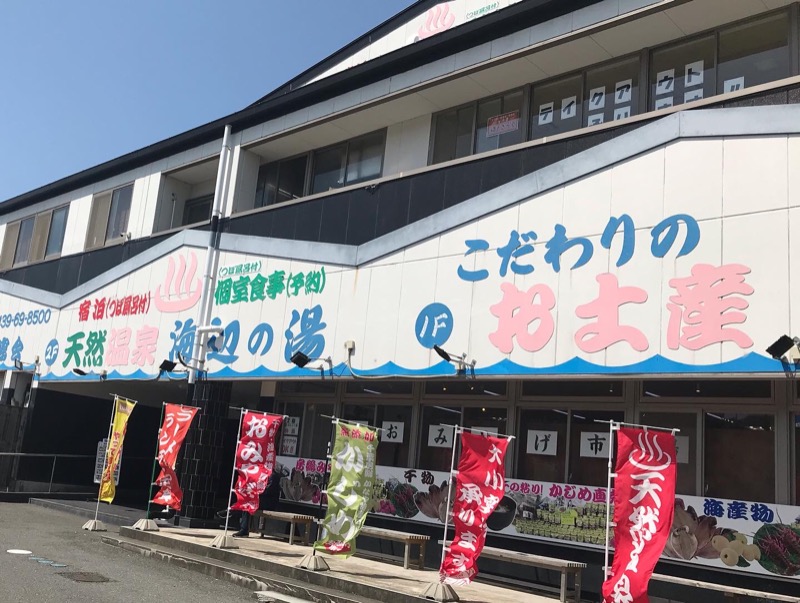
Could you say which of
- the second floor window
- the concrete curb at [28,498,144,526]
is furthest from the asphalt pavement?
the second floor window

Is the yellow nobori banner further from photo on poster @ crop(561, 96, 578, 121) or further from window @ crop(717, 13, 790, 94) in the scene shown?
window @ crop(717, 13, 790, 94)

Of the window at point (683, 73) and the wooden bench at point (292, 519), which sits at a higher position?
the window at point (683, 73)

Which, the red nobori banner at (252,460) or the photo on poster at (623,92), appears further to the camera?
the red nobori banner at (252,460)

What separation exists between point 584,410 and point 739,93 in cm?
504

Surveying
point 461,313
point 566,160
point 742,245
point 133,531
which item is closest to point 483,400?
point 461,313

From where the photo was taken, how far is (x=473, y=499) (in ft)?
32.8

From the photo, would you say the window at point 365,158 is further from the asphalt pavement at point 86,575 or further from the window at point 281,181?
the asphalt pavement at point 86,575

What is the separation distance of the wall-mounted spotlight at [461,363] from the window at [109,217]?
477 inches

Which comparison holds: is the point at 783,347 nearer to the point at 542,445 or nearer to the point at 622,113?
the point at 542,445

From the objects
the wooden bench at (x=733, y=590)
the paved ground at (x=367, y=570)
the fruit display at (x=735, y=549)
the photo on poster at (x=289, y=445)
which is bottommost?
the paved ground at (x=367, y=570)

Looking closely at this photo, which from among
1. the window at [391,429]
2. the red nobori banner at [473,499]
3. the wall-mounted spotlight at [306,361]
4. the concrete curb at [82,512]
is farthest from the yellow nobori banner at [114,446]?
the red nobori banner at [473,499]

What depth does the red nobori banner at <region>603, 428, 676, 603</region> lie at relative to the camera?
325 inches

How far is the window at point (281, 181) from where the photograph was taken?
17.8 meters

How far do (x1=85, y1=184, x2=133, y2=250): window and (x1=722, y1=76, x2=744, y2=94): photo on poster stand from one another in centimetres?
1499
